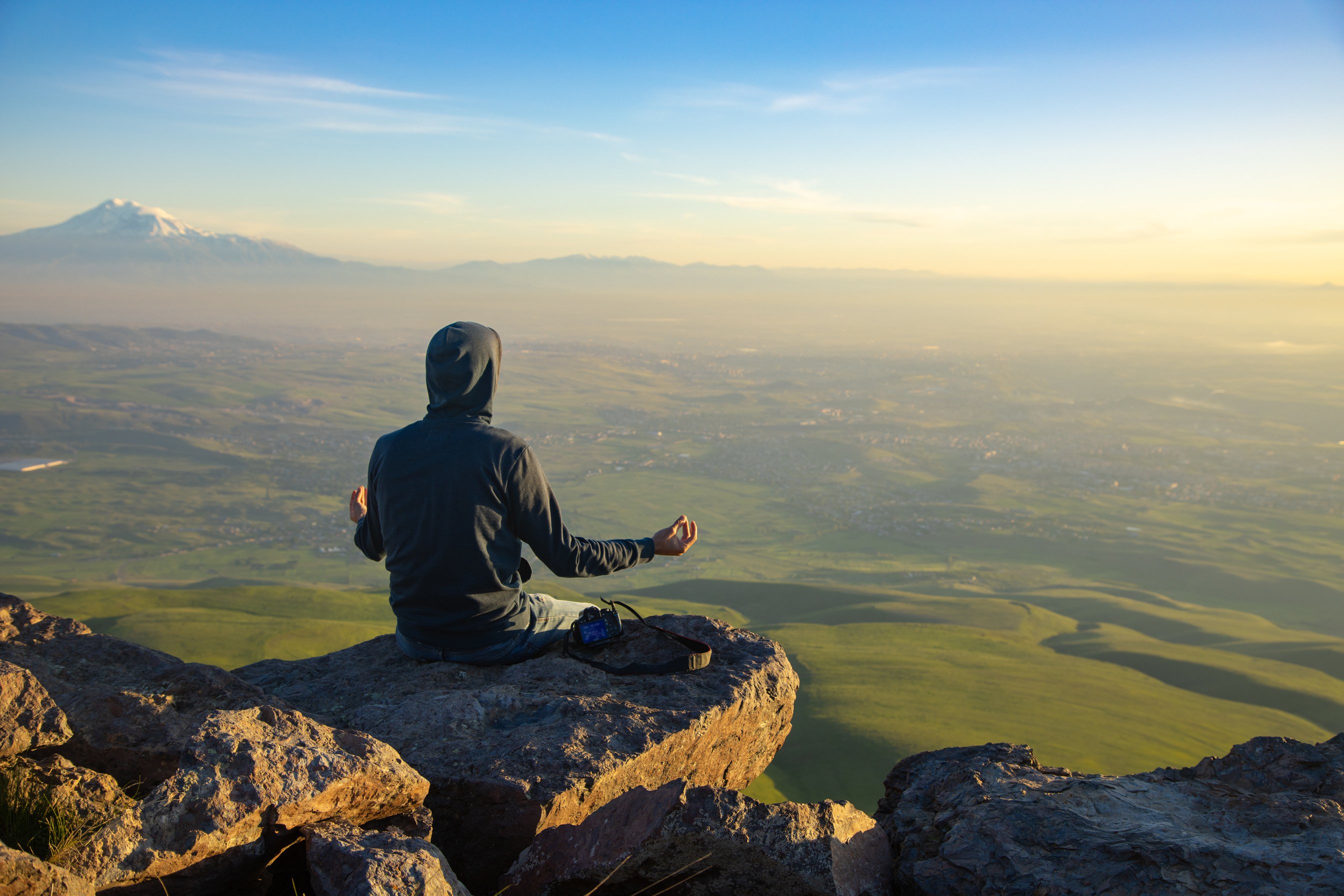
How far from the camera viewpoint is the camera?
5902mm

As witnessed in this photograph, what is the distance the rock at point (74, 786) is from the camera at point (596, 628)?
3.08 meters

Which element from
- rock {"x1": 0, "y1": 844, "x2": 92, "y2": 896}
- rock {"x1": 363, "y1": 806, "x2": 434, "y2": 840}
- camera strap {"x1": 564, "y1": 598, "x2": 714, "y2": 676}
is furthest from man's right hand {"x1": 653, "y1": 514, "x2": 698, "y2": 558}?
rock {"x1": 0, "y1": 844, "x2": 92, "y2": 896}

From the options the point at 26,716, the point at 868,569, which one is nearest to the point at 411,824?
the point at 26,716

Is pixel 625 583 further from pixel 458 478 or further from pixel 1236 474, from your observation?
pixel 1236 474

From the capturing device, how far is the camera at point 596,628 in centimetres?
590

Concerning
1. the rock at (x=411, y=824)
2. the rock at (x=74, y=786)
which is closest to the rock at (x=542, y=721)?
the rock at (x=411, y=824)

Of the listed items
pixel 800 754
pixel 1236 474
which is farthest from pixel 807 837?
pixel 1236 474

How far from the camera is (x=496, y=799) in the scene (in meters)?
4.14

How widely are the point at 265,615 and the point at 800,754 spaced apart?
3791cm

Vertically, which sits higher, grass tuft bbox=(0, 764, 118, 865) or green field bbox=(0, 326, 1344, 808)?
grass tuft bbox=(0, 764, 118, 865)

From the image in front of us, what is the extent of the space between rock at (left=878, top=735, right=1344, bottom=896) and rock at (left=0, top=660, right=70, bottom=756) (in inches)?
162

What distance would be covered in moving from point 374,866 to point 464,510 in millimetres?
2335

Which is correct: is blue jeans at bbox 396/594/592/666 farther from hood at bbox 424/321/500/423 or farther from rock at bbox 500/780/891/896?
rock at bbox 500/780/891/896

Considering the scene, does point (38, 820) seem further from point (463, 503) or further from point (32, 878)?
point (463, 503)
